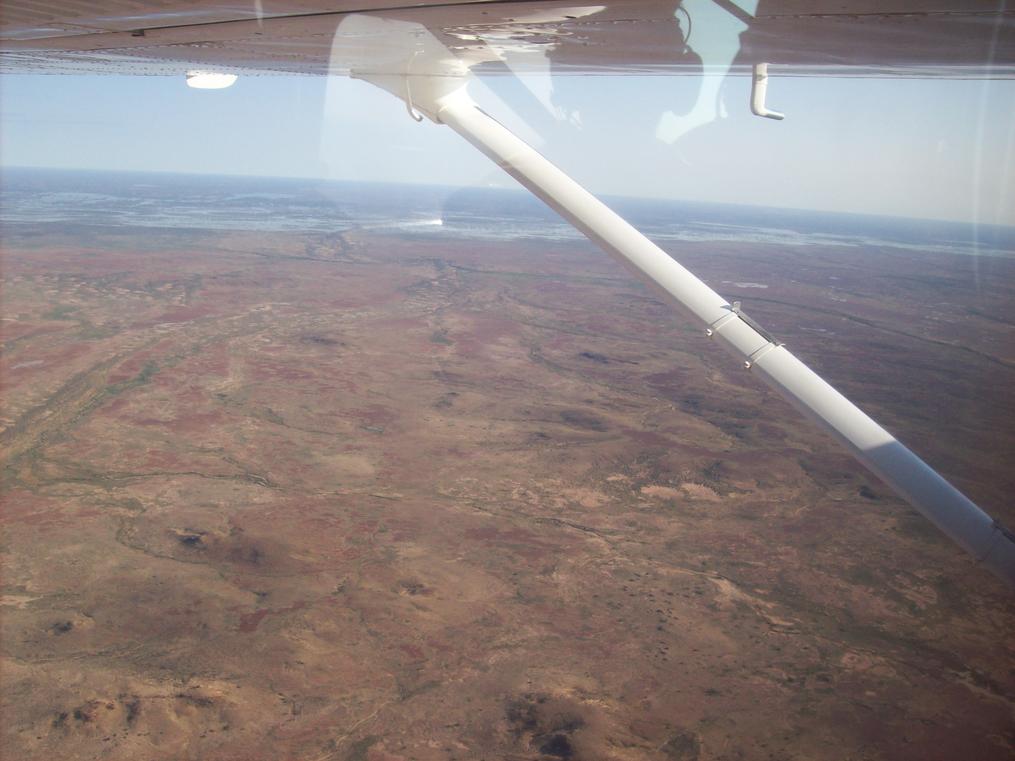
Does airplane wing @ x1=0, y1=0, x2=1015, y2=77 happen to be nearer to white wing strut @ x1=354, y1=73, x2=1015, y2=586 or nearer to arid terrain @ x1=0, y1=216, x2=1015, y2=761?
white wing strut @ x1=354, y1=73, x2=1015, y2=586

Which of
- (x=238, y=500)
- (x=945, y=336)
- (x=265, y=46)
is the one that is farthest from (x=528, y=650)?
(x=945, y=336)

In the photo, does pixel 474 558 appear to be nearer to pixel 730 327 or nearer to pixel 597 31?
pixel 730 327

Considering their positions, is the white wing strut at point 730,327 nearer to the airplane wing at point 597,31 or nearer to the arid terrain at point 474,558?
the airplane wing at point 597,31

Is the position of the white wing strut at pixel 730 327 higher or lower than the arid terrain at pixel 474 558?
higher

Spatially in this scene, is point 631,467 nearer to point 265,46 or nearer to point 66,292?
point 265,46

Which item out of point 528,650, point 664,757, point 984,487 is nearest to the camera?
Result: point 664,757

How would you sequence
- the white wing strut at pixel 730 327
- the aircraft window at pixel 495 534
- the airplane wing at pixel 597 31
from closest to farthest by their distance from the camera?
the airplane wing at pixel 597 31 → the white wing strut at pixel 730 327 → the aircraft window at pixel 495 534

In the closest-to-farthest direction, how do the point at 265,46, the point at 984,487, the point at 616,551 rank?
the point at 265,46 < the point at 616,551 < the point at 984,487
